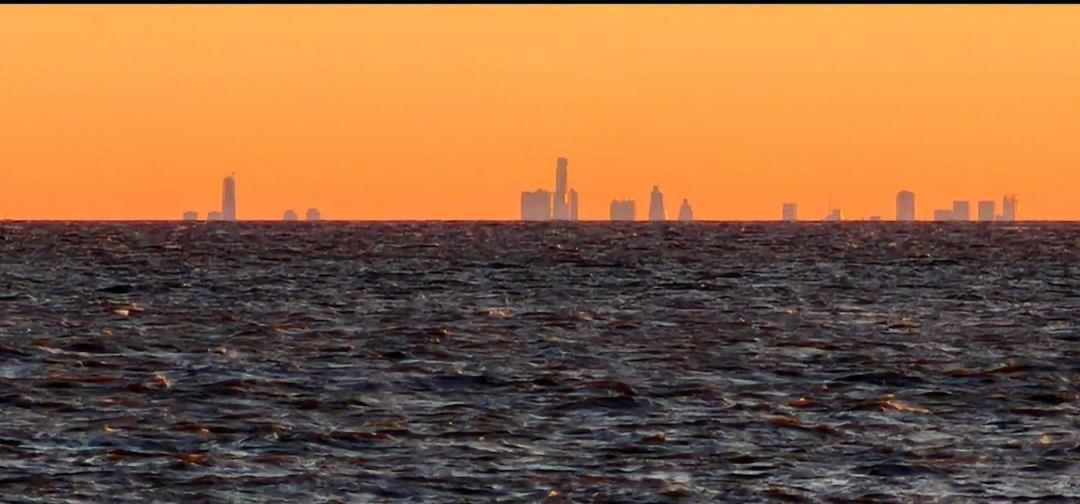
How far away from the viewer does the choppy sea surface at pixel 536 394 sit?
2712 centimetres

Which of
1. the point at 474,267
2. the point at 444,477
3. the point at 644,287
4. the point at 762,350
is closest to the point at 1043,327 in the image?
the point at 762,350

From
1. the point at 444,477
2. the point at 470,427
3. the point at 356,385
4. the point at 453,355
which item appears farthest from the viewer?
the point at 453,355

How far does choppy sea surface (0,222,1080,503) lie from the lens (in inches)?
1068

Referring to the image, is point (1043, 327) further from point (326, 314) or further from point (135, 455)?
point (135, 455)

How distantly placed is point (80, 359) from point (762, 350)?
1507 cm

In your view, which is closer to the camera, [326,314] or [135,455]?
[135,455]

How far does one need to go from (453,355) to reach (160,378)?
7.70m

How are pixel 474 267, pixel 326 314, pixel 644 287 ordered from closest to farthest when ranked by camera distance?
1. pixel 326 314
2. pixel 644 287
3. pixel 474 267

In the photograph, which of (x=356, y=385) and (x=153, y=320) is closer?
(x=356, y=385)

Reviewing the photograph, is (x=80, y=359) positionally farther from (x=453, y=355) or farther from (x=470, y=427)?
(x=470, y=427)

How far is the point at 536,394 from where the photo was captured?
36.5 metres

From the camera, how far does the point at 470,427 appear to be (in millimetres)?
31859

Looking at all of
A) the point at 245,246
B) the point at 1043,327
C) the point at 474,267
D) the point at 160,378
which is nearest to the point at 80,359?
the point at 160,378

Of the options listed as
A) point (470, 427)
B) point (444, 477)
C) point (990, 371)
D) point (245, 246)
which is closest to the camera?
point (444, 477)
